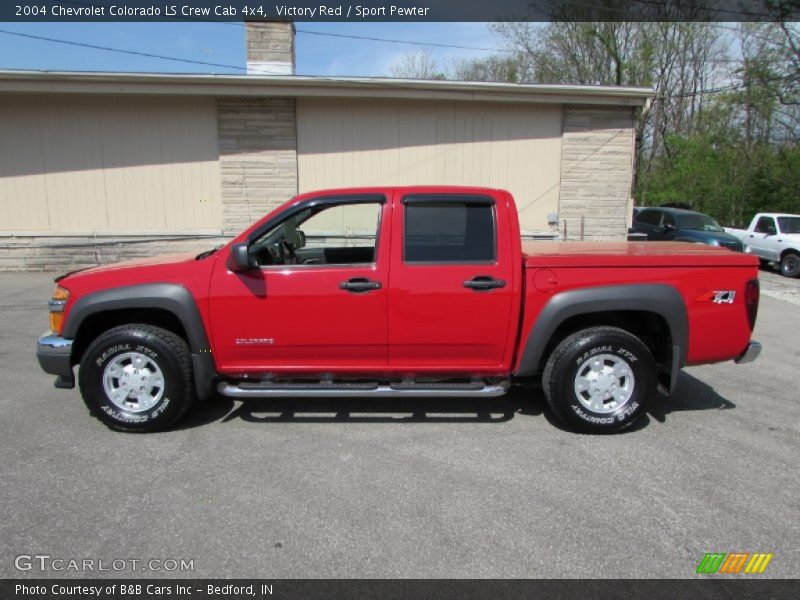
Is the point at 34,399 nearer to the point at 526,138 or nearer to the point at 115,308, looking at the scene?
the point at 115,308

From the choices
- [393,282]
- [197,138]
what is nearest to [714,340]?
[393,282]

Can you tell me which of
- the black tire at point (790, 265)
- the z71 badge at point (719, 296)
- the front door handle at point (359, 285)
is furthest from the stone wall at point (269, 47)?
the black tire at point (790, 265)

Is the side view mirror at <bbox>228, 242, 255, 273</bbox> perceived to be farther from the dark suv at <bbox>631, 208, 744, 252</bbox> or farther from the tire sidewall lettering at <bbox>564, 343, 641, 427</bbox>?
the dark suv at <bbox>631, 208, 744, 252</bbox>

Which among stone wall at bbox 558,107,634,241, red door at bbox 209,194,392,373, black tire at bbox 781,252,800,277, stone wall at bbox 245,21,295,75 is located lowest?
black tire at bbox 781,252,800,277

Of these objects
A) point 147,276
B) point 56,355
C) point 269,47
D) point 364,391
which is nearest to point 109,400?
point 56,355

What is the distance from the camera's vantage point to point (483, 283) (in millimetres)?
3971

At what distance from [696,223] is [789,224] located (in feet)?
7.55

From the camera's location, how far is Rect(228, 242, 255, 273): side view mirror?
12.6 feet

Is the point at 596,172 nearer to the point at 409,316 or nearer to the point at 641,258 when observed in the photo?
the point at 641,258

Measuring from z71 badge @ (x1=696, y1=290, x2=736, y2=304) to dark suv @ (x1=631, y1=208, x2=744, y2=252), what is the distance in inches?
431

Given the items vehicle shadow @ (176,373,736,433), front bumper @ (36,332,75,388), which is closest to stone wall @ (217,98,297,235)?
vehicle shadow @ (176,373,736,433)

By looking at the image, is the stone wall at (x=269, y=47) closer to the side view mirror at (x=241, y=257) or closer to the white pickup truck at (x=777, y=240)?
the side view mirror at (x=241, y=257)

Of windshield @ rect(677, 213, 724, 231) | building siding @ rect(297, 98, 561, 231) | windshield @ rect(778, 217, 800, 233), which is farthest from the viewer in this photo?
windshield @ rect(677, 213, 724, 231)

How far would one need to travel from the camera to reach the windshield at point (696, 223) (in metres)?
14.8
